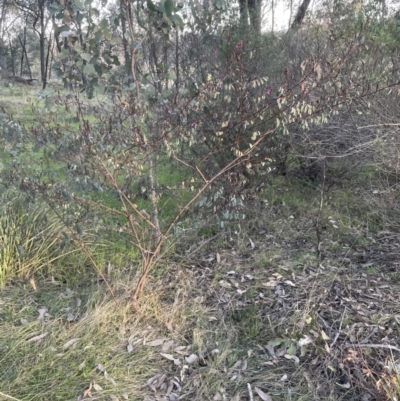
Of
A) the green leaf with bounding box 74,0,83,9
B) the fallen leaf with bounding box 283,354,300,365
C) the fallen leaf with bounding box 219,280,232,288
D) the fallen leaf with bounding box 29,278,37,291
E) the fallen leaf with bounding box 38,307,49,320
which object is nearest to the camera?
the green leaf with bounding box 74,0,83,9

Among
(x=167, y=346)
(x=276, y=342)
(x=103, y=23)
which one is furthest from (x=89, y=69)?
(x=276, y=342)

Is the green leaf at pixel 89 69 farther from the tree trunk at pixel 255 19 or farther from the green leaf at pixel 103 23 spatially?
the tree trunk at pixel 255 19

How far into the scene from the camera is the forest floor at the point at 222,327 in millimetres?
2232

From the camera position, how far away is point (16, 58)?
25312 mm

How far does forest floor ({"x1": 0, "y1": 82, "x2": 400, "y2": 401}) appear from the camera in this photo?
223 centimetres

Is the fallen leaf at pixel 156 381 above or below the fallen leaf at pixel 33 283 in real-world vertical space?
below

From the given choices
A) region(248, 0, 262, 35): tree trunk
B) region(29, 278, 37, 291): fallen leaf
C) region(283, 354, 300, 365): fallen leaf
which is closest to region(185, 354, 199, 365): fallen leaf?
region(283, 354, 300, 365): fallen leaf

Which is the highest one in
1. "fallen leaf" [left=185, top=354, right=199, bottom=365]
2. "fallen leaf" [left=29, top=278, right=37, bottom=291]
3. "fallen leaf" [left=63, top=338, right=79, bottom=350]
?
"fallen leaf" [left=29, top=278, right=37, bottom=291]

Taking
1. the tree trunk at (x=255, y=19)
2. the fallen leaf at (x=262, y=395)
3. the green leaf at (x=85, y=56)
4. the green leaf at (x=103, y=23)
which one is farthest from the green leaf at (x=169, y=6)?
the tree trunk at (x=255, y=19)

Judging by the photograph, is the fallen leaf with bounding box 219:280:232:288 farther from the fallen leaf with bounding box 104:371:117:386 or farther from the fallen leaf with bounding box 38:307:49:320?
the fallen leaf with bounding box 38:307:49:320

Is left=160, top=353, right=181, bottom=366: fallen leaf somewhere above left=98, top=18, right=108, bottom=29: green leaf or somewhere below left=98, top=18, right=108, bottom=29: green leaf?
below

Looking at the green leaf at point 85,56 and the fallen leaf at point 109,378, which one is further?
the fallen leaf at point 109,378

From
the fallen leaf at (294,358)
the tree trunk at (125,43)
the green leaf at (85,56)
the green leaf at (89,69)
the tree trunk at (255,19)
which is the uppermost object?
the tree trunk at (255,19)

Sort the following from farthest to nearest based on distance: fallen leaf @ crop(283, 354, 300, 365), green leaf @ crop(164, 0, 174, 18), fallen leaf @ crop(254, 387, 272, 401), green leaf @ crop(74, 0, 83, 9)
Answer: fallen leaf @ crop(283, 354, 300, 365), fallen leaf @ crop(254, 387, 272, 401), green leaf @ crop(164, 0, 174, 18), green leaf @ crop(74, 0, 83, 9)
